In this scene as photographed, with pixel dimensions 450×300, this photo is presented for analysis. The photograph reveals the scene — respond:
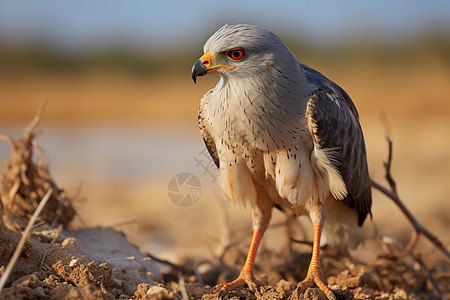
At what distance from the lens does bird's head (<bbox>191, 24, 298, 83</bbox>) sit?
3.39m

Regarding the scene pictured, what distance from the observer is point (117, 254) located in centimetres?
404

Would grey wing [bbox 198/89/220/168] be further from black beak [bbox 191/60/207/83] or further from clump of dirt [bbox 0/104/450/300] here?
clump of dirt [bbox 0/104/450/300]

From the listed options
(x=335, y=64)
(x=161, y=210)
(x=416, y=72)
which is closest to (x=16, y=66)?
(x=335, y=64)

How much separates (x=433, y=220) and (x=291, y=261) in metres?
3.61

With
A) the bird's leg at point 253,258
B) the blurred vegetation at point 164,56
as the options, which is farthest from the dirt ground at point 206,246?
the blurred vegetation at point 164,56

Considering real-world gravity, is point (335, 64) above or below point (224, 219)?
below

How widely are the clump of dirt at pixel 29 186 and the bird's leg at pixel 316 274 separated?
2026mm

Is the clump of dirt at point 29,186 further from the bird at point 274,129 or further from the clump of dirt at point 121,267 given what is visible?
the bird at point 274,129

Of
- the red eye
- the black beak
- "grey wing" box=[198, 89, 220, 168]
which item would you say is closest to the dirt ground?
"grey wing" box=[198, 89, 220, 168]

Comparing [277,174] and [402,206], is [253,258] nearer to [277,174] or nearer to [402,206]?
[277,174]

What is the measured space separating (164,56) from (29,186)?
1550 inches

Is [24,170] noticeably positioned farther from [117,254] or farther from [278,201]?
[278,201]

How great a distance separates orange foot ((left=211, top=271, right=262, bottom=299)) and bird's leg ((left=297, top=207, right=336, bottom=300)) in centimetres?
35

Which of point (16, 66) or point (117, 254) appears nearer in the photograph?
point (117, 254)
